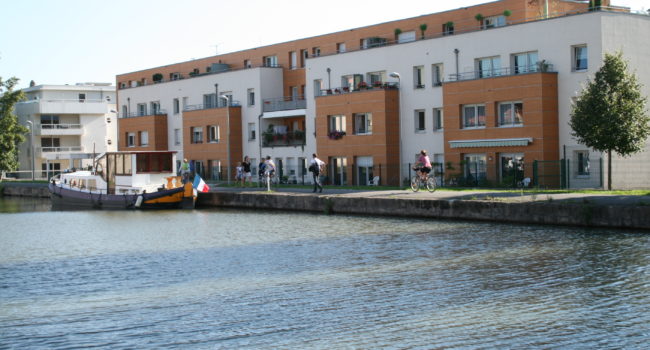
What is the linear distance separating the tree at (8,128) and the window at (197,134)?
70.9 feet

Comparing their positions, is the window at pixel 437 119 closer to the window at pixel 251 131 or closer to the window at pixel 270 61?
the window at pixel 251 131

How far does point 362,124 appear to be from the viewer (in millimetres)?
49406

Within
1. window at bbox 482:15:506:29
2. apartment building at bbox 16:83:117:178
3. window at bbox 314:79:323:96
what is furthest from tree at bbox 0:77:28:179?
window at bbox 482:15:506:29

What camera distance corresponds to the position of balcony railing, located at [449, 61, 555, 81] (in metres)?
39.4

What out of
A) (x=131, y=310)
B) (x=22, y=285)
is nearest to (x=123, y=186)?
(x=22, y=285)

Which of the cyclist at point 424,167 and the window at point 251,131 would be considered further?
the window at point 251,131

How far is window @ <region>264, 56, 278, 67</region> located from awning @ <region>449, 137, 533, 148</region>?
24.2m

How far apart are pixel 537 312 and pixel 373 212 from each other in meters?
19.5

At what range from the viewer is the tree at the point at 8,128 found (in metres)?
76.0

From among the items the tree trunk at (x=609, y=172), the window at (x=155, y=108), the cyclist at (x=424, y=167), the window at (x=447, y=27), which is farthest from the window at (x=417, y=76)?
the window at (x=155, y=108)

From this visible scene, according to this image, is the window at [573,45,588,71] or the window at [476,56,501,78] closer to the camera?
the window at [573,45,588,71]

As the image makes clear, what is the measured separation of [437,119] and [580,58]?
9.63 m

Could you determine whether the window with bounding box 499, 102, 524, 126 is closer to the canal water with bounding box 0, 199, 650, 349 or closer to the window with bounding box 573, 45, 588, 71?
the window with bounding box 573, 45, 588, 71

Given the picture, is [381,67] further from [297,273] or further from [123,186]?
[297,273]
